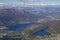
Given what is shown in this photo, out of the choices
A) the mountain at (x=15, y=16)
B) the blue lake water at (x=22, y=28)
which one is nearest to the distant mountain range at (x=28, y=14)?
the mountain at (x=15, y=16)

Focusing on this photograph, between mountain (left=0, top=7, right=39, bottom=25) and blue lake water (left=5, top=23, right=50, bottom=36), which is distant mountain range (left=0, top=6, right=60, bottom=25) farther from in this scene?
blue lake water (left=5, top=23, right=50, bottom=36)

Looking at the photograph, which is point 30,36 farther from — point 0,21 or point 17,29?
point 0,21

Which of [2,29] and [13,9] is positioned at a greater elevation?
[13,9]

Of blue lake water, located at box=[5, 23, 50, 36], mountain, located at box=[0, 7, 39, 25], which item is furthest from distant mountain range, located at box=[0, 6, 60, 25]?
blue lake water, located at box=[5, 23, 50, 36]

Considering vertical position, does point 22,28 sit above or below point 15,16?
below

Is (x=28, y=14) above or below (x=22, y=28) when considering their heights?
above

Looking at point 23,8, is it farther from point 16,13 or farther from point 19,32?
point 19,32

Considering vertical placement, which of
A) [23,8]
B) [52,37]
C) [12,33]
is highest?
[23,8]

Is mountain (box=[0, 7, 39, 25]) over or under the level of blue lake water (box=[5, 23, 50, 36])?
over

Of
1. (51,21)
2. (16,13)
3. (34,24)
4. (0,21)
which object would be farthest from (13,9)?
(51,21)

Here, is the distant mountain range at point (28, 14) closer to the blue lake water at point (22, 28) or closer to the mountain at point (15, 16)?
the mountain at point (15, 16)
